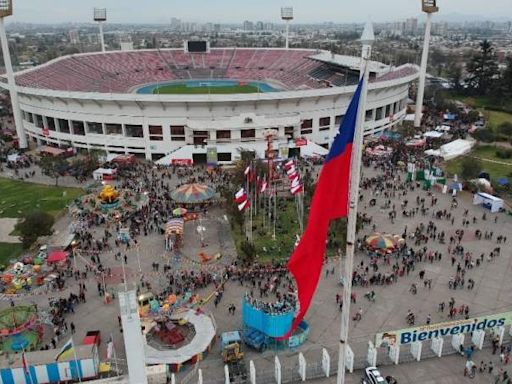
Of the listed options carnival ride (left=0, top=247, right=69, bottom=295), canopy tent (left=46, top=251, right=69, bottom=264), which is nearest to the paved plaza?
carnival ride (left=0, top=247, right=69, bottom=295)

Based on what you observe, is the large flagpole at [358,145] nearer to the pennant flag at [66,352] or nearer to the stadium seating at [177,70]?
the pennant flag at [66,352]

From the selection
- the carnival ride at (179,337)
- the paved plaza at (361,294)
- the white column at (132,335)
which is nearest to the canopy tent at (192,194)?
the paved plaza at (361,294)

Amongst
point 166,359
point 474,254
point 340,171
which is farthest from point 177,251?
point 340,171

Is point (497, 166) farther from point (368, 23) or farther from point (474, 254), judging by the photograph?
point (368, 23)

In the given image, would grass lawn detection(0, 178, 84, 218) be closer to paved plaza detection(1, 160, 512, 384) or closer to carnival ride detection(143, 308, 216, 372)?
paved plaza detection(1, 160, 512, 384)

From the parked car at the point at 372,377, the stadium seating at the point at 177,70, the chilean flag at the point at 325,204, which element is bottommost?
the parked car at the point at 372,377


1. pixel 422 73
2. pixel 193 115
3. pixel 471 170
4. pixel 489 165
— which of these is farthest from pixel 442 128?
pixel 193 115
